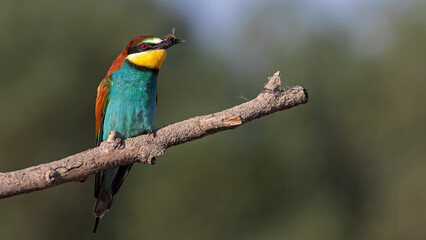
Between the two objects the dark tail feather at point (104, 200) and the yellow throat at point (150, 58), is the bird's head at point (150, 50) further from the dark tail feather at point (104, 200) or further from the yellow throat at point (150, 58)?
the dark tail feather at point (104, 200)

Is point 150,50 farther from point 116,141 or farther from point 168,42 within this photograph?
point 116,141

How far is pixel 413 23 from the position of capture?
1490 cm

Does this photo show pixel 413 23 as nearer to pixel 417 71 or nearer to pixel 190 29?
pixel 417 71

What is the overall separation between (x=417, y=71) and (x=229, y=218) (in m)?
5.68

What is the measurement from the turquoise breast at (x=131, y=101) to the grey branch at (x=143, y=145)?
72 cm

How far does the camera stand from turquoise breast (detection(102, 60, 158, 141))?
3.95 metres

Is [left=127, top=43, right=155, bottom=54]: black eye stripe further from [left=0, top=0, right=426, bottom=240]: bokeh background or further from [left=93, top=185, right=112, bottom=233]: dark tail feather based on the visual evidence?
[left=0, top=0, right=426, bottom=240]: bokeh background

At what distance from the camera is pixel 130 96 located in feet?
13.2

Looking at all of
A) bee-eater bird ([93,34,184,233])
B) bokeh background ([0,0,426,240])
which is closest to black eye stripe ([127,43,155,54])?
bee-eater bird ([93,34,184,233])

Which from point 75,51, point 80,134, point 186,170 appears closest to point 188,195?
point 186,170

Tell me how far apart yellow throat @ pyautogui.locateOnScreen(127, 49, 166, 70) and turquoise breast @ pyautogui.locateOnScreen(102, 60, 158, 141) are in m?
0.03

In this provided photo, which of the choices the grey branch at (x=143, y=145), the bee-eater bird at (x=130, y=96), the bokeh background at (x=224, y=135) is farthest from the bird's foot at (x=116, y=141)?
the bokeh background at (x=224, y=135)

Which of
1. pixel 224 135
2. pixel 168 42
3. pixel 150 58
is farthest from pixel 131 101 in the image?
pixel 224 135

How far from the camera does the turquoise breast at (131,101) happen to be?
3.95m
